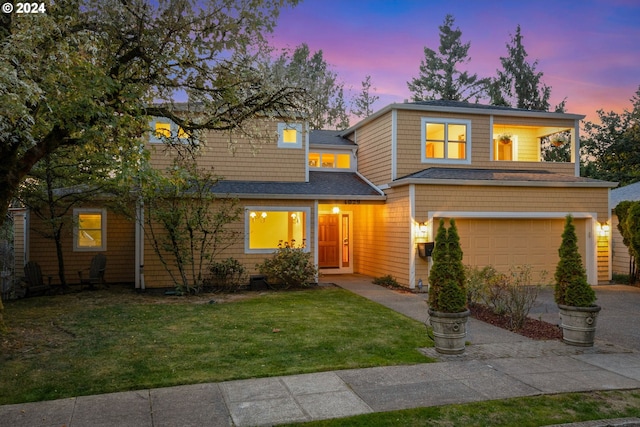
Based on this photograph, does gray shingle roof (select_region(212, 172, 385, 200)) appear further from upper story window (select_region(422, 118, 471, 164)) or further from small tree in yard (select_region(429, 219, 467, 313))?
small tree in yard (select_region(429, 219, 467, 313))

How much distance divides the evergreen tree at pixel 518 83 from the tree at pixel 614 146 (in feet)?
14.8

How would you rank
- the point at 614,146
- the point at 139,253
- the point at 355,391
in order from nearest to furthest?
the point at 355,391 < the point at 139,253 < the point at 614,146

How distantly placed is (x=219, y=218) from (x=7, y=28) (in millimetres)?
6351

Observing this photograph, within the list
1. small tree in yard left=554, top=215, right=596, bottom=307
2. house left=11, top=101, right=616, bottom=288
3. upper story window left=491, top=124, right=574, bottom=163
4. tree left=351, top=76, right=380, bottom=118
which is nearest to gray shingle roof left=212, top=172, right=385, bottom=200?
house left=11, top=101, right=616, bottom=288

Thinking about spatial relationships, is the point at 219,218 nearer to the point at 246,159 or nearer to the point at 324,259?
the point at 246,159

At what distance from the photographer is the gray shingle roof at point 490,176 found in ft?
41.8

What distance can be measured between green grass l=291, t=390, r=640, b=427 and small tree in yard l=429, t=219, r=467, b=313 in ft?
5.73

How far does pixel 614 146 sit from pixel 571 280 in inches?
1016

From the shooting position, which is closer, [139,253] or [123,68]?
[123,68]

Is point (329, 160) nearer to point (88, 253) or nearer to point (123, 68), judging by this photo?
point (88, 253)

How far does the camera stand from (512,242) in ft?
43.2

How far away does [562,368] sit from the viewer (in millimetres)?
5754

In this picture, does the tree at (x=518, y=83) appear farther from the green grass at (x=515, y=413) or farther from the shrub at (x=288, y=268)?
the green grass at (x=515, y=413)

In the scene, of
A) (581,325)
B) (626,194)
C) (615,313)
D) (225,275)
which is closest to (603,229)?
(615,313)
